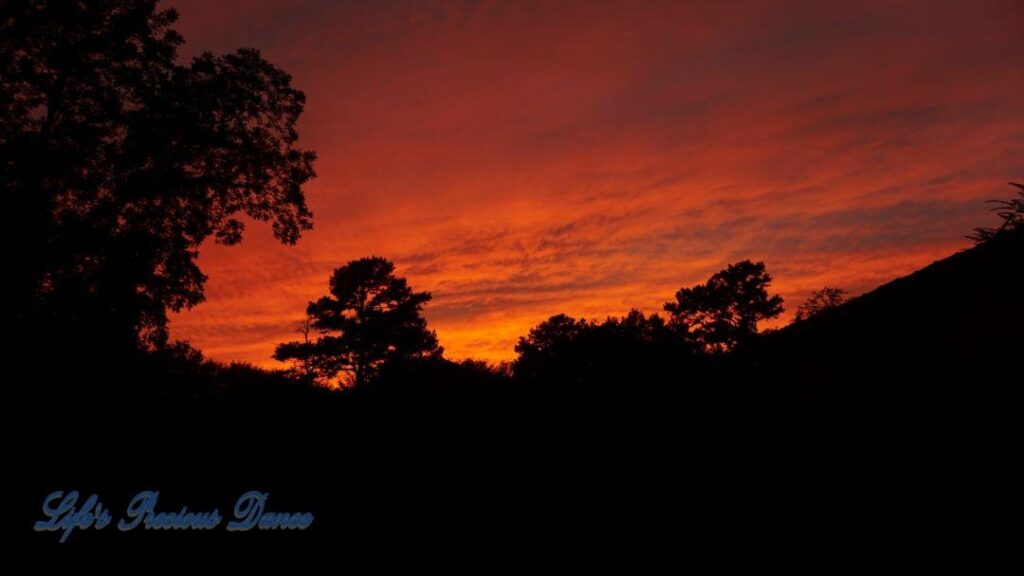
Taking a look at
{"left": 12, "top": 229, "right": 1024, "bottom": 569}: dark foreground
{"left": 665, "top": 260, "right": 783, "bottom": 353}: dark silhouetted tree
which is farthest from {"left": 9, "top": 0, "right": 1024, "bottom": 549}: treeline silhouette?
{"left": 665, "top": 260, "right": 783, "bottom": 353}: dark silhouetted tree

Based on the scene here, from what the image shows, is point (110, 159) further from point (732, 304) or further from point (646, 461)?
point (732, 304)

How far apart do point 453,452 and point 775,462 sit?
6.47 metres

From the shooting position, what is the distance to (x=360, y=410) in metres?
13.5

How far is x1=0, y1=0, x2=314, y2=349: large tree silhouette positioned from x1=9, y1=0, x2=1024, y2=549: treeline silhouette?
0.05 meters

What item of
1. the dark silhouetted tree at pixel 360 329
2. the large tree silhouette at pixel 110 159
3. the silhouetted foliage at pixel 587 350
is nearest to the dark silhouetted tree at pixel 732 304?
the silhouetted foliage at pixel 587 350

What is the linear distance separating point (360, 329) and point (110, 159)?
69.6 feet

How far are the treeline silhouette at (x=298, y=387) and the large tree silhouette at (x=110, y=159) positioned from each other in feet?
0.17

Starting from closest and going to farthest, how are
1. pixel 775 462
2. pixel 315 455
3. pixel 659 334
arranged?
pixel 775 462 → pixel 315 455 → pixel 659 334

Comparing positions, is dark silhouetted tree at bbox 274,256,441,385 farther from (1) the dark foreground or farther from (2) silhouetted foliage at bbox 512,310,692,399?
(1) the dark foreground

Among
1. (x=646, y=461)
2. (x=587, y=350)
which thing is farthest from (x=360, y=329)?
(x=646, y=461)

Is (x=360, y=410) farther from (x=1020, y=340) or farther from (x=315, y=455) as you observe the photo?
(x=1020, y=340)

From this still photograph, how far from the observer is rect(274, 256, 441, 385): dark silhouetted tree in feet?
111

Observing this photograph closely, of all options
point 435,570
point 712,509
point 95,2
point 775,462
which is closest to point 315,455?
point 435,570

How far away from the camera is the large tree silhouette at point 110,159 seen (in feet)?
41.3
